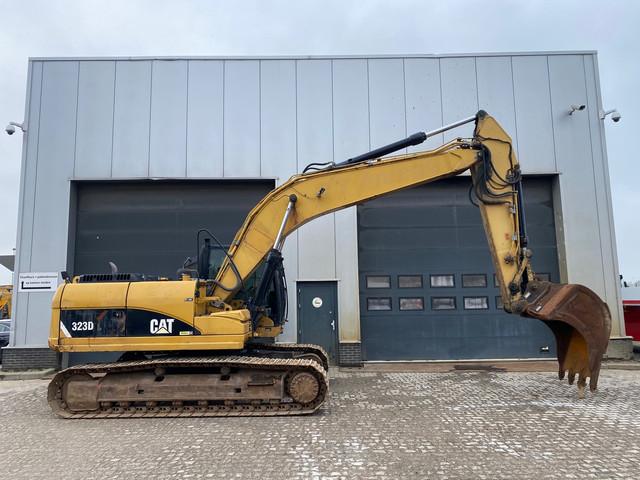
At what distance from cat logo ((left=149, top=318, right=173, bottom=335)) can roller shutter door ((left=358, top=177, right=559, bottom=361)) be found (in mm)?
5709

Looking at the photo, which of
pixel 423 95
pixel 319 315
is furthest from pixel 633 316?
pixel 319 315

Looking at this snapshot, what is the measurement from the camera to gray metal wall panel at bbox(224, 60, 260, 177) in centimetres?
1132

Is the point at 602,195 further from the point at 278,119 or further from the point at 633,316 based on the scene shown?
the point at 278,119

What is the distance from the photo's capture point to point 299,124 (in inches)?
451

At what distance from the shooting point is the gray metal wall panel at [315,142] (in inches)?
434

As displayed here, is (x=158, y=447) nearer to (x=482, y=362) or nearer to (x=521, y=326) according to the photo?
(x=482, y=362)

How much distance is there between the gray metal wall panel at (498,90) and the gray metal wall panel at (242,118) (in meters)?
5.91

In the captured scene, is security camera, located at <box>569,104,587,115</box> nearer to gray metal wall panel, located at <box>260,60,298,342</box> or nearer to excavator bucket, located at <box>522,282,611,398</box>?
excavator bucket, located at <box>522,282,611,398</box>

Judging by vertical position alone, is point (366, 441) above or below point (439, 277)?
below

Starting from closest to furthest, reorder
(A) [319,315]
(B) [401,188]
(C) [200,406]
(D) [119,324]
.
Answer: (C) [200,406]
(D) [119,324]
(B) [401,188]
(A) [319,315]

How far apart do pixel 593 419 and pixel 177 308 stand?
608 centimetres

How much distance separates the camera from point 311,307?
10914 mm

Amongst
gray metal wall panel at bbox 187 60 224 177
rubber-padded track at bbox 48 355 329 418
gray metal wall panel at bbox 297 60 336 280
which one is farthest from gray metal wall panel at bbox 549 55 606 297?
gray metal wall panel at bbox 187 60 224 177

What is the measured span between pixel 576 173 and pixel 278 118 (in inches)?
312
